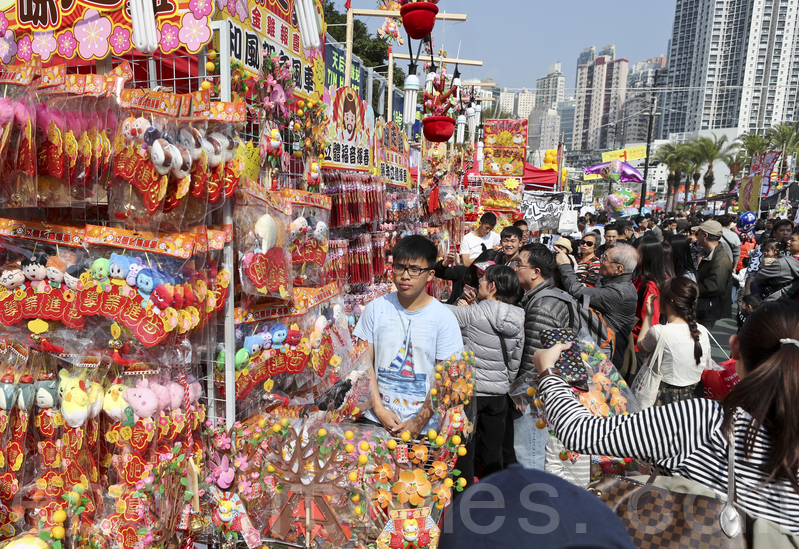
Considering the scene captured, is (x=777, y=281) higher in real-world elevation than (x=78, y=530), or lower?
higher

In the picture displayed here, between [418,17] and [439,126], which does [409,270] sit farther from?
[439,126]

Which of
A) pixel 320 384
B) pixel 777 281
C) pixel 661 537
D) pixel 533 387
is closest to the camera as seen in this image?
pixel 661 537

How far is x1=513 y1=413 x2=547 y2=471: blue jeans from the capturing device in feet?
10.6

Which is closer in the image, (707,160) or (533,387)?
(533,387)

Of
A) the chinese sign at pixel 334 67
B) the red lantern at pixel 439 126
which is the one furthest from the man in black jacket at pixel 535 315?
→ the chinese sign at pixel 334 67

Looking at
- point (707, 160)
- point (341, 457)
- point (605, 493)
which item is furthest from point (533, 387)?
point (707, 160)

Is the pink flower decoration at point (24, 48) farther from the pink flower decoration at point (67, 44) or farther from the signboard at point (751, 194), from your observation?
the signboard at point (751, 194)

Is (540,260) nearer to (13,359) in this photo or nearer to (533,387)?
(533,387)

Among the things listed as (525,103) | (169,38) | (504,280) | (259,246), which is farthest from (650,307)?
(525,103)

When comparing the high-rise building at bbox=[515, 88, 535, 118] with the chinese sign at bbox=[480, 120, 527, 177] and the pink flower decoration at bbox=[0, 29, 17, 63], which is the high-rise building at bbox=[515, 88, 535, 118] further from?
the pink flower decoration at bbox=[0, 29, 17, 63]

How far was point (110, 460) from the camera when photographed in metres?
2.26

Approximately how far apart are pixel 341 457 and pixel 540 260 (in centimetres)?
195

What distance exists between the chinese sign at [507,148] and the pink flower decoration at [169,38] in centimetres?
1020

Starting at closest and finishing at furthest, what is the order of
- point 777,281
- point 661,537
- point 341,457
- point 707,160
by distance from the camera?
1. point 661,537
2. point 341,457
3. point 777,281
4. point 707,160
